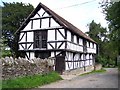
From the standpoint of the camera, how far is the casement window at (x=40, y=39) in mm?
31672

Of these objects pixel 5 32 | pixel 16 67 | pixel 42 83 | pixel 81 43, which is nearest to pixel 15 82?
pixel 16 67

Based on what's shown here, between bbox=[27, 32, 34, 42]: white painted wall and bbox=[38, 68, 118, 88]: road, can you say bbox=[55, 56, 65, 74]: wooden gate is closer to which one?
bbox=[27, 32, 34, 42]: white painted wall

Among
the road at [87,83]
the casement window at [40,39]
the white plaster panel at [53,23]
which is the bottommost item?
the road at [87,83]

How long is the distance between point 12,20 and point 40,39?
1502cm

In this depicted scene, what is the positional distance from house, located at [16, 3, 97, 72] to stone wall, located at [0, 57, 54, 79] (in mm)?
5816

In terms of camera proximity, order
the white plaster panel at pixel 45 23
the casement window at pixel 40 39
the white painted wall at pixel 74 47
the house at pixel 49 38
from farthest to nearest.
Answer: the casement window at pixel 40 39 < the white plaster panel at pixel 45 23 < the white painted wall at pixel 74 47 < the house at pixel 49 38

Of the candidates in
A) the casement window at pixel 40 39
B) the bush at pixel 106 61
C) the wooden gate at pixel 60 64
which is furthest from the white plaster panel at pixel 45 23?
the bush at pixel 106 61

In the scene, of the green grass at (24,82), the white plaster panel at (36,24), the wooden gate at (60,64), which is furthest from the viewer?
the white plaster panel at (36,24)

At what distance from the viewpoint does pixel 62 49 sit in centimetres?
2977

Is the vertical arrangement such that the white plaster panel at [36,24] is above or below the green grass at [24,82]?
above

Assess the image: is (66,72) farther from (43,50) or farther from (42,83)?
(42,83)

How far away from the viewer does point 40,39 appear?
1264 inches

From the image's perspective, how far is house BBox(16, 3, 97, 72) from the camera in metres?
30.2

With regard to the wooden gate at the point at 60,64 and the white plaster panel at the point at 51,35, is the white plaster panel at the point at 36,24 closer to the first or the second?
the white plaster panel at the point at 51,35
